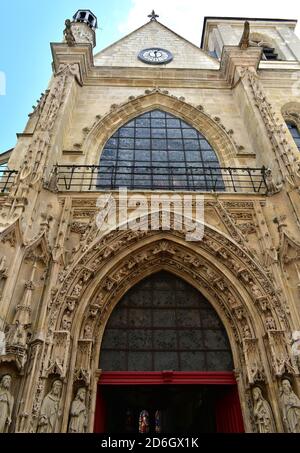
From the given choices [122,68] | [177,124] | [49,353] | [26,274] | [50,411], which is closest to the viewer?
[50,411]

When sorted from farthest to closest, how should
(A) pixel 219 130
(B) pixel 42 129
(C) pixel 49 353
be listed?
(A) pixel 219 130, (B) pixel 42 129, (C) pixel 49 353

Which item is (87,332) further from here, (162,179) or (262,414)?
(162,179)

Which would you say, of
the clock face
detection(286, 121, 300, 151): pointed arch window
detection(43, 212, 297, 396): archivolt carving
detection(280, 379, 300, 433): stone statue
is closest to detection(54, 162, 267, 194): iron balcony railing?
detection(43, 212, 297, 396): archivolt carving

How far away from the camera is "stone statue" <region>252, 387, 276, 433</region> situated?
Result: 4.98 meters

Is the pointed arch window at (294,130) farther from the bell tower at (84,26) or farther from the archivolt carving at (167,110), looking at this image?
the bell tower at (84,26)

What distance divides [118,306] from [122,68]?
8.89 metres

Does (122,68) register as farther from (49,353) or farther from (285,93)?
(49,353)

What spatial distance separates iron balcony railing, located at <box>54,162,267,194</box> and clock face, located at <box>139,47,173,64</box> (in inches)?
256

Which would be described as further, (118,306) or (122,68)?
Result: (122,68)

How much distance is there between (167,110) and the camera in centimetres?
1169

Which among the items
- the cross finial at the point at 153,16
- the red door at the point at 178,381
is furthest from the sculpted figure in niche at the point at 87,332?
the cross finial at the point at 153,16

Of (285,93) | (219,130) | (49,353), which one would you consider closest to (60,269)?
(49,353)

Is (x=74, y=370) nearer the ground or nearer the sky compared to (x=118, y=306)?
nearer the ground

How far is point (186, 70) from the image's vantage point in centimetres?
1241
